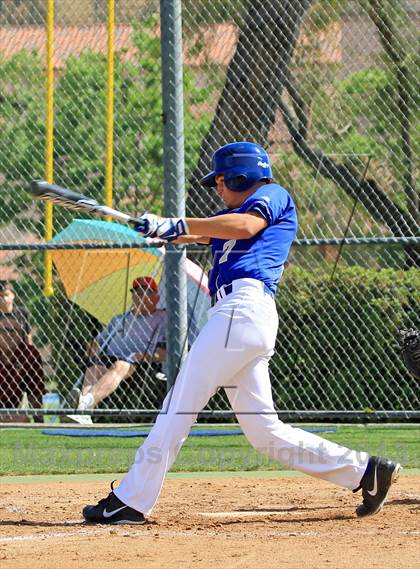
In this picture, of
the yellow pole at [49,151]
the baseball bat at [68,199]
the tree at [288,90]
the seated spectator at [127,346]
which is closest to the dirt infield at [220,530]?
the baseball bat at [68,199]

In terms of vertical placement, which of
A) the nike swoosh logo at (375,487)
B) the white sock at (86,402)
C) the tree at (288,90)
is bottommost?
the nike swoosh logo at (375,487)

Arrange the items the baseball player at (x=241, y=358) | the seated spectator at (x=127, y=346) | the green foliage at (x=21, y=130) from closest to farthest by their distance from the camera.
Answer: the baseball player at (x=241, y=358) → the seated spectator at (x=127, y=346) → the green foliage at (x=21, y=130)

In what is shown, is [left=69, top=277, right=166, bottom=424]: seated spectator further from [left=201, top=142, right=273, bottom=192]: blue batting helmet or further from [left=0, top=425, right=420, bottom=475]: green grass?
[left=201, top=142, right=273, bottom=192]: blue batting helmet

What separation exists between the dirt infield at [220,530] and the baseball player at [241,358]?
22 cm

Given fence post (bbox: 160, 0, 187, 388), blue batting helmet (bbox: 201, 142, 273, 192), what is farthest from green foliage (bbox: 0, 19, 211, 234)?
blue batting helmet (bbox: 201, 142, 273, 192)

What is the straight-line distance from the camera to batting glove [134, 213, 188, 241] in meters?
4.90

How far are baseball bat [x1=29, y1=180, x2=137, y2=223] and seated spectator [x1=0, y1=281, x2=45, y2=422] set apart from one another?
16.0ft

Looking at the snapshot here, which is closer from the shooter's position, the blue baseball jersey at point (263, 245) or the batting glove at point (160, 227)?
the batting glove at point (160, 227)

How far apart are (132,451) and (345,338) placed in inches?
109

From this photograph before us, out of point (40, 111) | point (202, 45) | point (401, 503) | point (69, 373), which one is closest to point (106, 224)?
point (69, 373)

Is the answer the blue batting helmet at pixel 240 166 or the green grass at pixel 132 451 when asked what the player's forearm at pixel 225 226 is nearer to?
the blue batting helmet at pixel 240 166

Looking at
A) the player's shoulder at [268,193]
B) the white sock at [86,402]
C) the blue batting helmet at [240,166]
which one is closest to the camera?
the player's shoulder at [268,193]

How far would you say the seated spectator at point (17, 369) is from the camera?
9.78 meters

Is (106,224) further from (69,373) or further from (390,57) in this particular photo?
(390,57)
